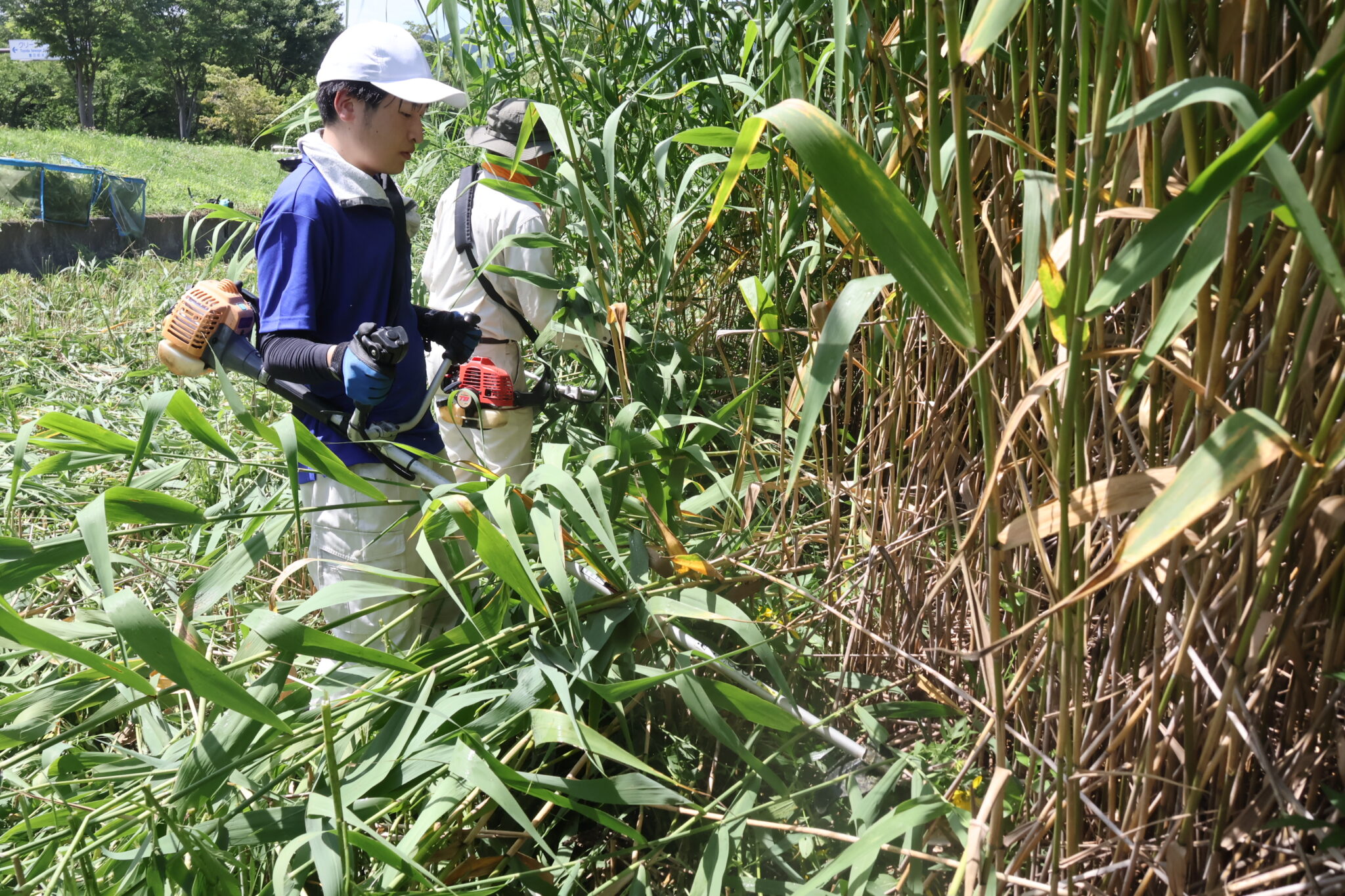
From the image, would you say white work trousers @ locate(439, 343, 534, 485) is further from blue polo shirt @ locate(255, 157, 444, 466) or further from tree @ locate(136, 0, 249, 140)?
tree @ locate(136, 0, 249, 140)

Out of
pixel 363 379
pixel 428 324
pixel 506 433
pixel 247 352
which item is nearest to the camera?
pixel 363 379

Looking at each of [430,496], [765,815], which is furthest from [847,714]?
[430,496]

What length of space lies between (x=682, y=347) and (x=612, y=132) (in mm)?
473

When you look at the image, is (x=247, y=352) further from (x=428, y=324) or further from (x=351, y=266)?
(x=428, y=324)

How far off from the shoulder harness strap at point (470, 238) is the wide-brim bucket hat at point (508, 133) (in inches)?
3.8

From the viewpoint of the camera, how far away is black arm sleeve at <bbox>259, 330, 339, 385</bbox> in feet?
4.95

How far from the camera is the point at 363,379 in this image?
1.45 m

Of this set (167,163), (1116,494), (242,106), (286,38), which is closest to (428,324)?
(1116,494)

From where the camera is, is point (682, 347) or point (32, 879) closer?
point (32, 879)

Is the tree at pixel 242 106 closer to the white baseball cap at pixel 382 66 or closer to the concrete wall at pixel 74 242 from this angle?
the concrete wall at pixel 74 242

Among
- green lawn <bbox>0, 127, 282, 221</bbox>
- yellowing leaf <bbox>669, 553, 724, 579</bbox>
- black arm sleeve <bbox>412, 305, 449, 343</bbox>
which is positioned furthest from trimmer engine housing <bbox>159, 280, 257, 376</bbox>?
green lawn <bbox>0, 127, 282, 221</bbox>

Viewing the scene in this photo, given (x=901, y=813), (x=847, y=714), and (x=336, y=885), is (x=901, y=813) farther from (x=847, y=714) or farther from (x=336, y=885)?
(x=336, y=885)

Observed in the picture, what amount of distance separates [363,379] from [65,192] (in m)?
9.71

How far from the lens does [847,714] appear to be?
3.67 feet
